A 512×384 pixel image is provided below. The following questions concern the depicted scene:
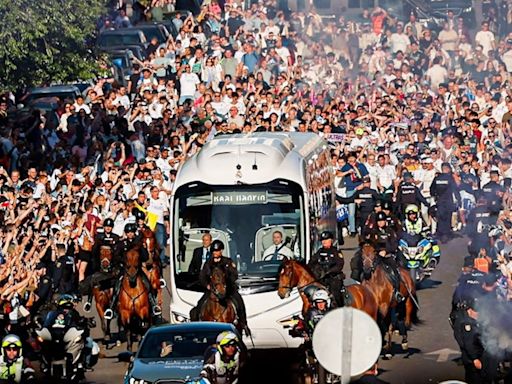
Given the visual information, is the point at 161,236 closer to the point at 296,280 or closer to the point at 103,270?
the point at 103,270

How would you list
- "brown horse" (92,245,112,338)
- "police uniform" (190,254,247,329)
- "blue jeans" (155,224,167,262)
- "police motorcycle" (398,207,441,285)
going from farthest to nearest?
1. "blue jeans" (155,224,167,262)
2. "police motorcycle" (398,207,441,285)
3. "brown horse" (92,245,112,338)
4. "police uniform" (190,254,247,329)

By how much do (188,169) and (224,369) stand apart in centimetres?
620

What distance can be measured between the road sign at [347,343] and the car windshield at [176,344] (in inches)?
221

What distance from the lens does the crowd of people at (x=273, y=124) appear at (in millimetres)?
30812

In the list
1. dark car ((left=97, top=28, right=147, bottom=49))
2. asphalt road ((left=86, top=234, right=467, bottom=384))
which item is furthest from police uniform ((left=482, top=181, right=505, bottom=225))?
dark car ((left=97, top=28, right=147, bottom=49))

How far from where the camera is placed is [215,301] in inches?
971

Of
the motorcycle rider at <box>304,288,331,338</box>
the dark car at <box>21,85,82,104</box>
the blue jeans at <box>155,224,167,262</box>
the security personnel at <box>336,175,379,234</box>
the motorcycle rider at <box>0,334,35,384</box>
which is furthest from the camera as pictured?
the dark car at <box>21,85,82,104</box>

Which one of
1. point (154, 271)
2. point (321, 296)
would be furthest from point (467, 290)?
point (154, 271)

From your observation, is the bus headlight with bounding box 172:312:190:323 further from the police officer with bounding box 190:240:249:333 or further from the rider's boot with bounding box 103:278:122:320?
the rider's boot with bounding box 103:278:122:320

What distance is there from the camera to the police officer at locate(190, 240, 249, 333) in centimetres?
2466

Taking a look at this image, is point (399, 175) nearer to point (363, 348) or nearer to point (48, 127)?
point (48, 127)

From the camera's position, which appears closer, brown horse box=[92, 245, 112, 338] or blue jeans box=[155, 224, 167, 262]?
brown horse box=[92, 245, 112, 338]

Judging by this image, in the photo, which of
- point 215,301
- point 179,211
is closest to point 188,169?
point 179,211

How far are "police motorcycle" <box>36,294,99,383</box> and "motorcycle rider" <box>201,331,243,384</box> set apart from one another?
3370 mm
